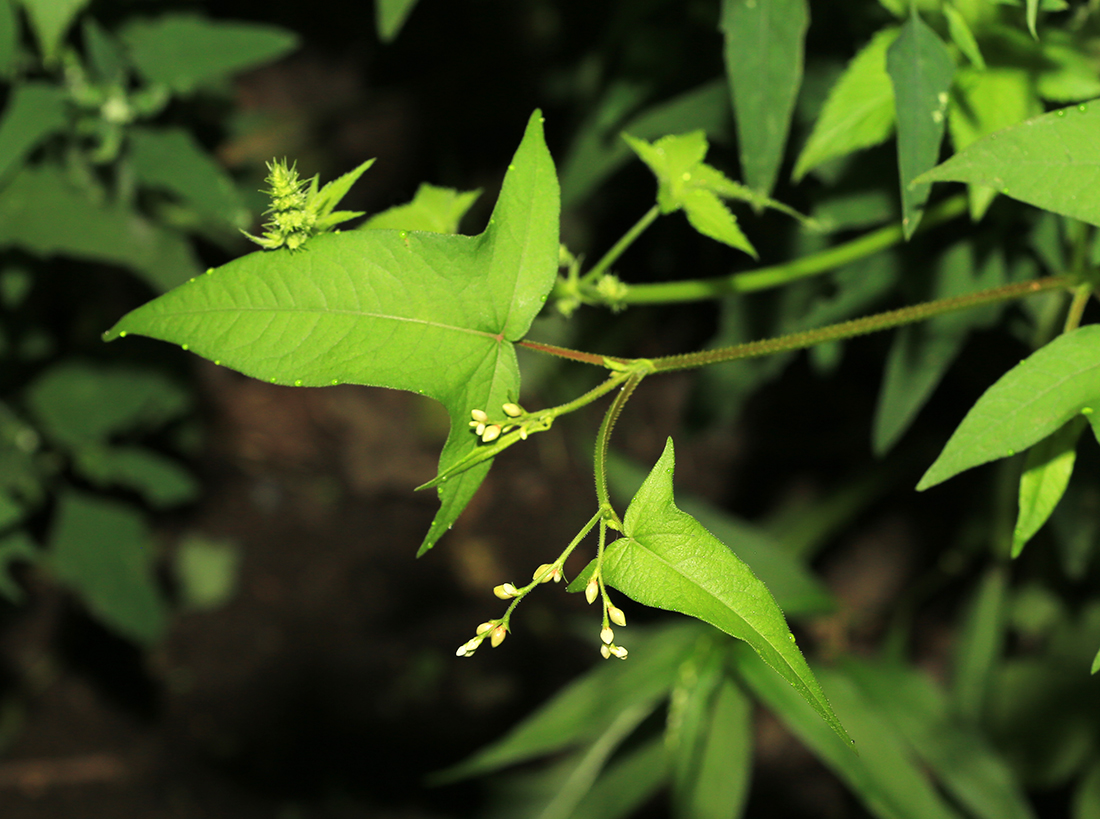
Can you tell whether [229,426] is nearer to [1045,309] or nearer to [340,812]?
[340,812]

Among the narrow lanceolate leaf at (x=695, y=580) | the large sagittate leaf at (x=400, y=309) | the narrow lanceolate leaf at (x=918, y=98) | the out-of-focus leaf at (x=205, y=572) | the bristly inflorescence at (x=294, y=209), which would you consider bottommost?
the narrow lanceolate leaf at (x=695, y=580)

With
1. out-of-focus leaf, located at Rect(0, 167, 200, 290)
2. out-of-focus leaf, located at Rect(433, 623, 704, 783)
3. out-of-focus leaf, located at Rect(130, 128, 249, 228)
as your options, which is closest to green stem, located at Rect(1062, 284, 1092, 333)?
out-of-focus leaf, located at Rect(433, 623, 704, 783)

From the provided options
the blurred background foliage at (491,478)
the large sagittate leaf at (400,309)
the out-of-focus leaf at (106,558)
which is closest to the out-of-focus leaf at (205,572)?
the blurred background foliage at (491,478)

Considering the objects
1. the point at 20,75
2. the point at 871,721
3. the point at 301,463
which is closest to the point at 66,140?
the point at 20,75

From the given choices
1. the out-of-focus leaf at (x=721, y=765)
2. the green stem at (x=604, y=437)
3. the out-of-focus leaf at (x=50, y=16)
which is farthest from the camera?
the out-of-focus leaf at (x=721, y=765)

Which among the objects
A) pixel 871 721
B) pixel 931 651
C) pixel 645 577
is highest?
pixel 931 651

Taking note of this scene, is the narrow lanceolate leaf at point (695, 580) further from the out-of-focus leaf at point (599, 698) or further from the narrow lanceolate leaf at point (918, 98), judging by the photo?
the out-of-focus leaf at point (599, 698)
